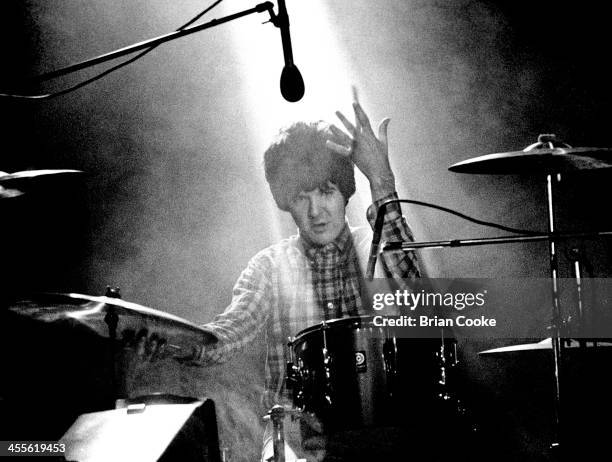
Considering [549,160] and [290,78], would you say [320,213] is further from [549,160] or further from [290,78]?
[290,78]

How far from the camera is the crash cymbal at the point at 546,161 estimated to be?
295cm

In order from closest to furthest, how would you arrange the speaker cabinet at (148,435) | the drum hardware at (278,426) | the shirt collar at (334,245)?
the speaker cabinet at (148,435) → the drum hardware at (278,426) → the shirt collar at (334,245)

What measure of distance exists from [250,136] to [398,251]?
3.65ft

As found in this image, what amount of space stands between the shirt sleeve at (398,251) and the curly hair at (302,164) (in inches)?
15.5

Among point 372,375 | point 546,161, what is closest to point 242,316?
point 372,375

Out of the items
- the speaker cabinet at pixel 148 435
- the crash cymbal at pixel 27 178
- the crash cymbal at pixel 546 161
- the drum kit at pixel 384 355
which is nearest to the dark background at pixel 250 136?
the drum kit at pixel 384 355

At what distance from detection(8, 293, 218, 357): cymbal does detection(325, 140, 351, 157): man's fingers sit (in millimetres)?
1517

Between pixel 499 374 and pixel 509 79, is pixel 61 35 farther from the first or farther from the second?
pixel 499 374

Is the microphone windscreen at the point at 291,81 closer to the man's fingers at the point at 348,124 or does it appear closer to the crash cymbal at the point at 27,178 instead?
the crash cymbal at the point at 27,178

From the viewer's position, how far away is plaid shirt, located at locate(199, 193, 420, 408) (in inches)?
168

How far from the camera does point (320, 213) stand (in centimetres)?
442

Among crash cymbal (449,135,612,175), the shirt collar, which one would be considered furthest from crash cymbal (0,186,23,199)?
the shirt collar

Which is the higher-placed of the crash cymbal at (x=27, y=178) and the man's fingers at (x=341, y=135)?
the man's fingers at (x=341, y=135)

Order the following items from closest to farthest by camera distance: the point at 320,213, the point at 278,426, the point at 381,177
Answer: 1. the point at 278,426
2. the point at 381,177
3. the point at 320,213
